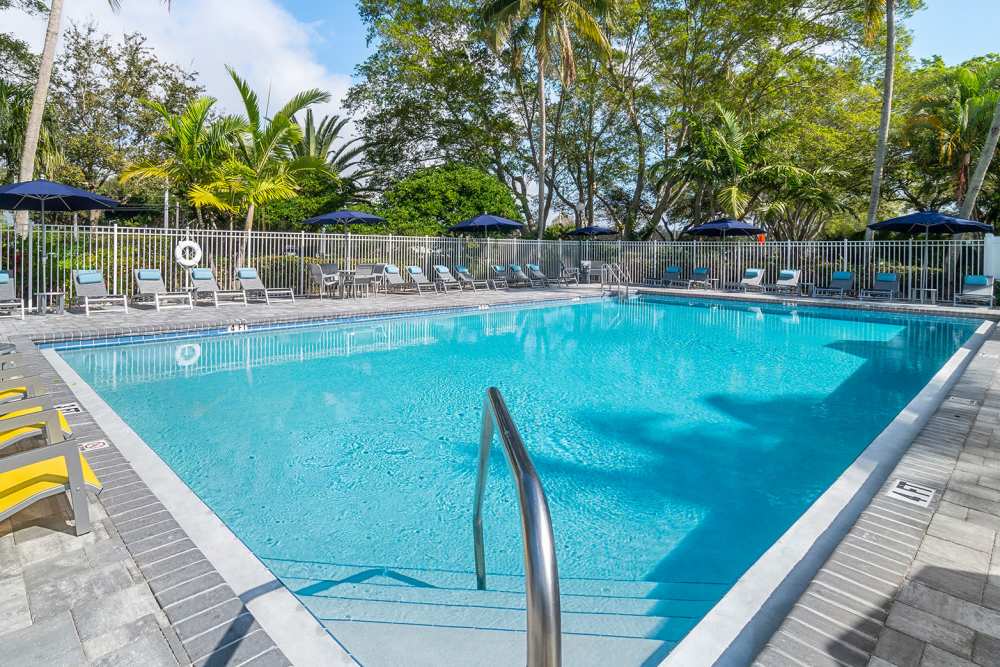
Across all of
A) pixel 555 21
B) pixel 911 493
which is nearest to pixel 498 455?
pixel 911 493

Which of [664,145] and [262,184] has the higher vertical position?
[664,145]

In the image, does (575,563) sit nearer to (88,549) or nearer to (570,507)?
(570,507)

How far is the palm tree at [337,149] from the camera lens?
2592 centimetres

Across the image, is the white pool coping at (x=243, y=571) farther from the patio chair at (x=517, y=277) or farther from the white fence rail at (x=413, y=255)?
the patio chair at (x=517, y=277)

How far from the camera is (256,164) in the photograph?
48.4 feet

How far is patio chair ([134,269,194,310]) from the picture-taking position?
11.0m

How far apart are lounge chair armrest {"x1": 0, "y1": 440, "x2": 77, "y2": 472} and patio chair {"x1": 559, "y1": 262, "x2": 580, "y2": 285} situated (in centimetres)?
1934

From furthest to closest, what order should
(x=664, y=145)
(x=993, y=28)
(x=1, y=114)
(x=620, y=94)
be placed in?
(x=664, y=145)
(x=620, y=94)
(x=993, y=28)
(x=1, y=114)

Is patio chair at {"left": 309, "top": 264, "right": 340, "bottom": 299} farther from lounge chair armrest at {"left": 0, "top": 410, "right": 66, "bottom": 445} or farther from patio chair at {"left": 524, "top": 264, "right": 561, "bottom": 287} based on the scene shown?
lounge chair armrest at {"left": 0, "top": 410, "right": 66, "bottom": 445}

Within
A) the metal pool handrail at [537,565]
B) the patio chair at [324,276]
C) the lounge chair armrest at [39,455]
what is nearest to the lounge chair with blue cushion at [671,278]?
the patio chair at [324,276]

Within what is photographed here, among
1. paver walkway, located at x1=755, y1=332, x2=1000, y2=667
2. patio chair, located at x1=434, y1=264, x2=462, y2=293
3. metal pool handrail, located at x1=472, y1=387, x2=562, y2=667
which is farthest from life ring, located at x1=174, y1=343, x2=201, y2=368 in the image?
patio chair, located at x1=434, y1=264, x2=462, y2=293

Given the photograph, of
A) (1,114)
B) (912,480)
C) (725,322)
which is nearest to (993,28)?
(725,322)

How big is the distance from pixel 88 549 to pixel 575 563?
2.32m

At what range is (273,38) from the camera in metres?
20.1
